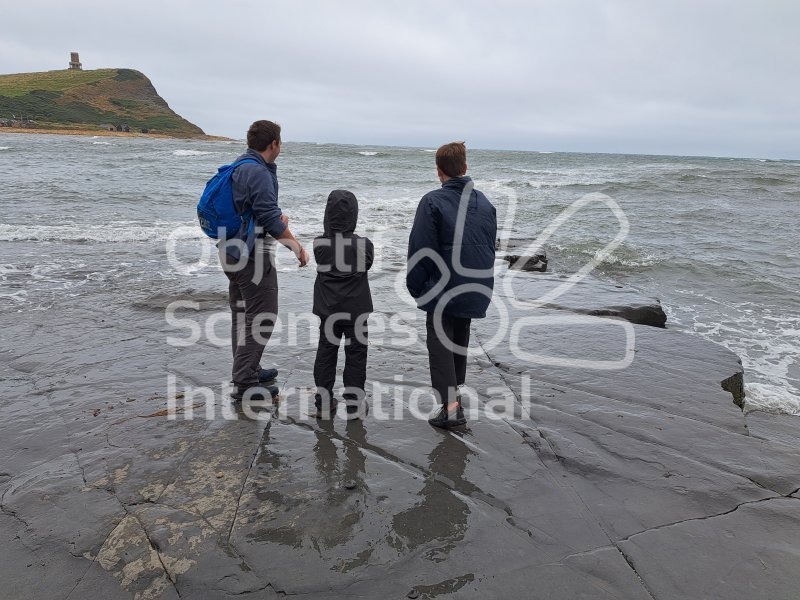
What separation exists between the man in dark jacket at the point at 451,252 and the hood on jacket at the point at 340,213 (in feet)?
1.44

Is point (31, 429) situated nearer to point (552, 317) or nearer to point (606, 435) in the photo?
point (606, 435)

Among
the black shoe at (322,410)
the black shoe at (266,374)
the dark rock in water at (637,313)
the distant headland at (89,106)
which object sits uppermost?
the distant headland at (89,106)

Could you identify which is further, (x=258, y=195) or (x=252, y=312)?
(x=252, y=312)

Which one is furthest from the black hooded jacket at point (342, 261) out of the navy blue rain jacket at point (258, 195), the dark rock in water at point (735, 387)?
the dark rock in water at point (735, 387)

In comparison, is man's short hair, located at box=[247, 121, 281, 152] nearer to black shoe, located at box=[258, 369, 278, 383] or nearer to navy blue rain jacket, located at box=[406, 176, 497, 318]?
navy blue rain jacket, located at box=[406, 176, 497, 318]

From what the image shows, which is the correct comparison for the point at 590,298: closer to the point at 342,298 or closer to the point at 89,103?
the point at 342,298

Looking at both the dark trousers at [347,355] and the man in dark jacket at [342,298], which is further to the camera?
the dark trousers at [347,355]

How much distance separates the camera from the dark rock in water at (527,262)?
376 inches

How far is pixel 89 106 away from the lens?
8994 cm

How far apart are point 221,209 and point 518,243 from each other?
909 cm

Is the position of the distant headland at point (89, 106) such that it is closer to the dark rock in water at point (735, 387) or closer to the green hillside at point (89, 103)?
the green hillside at point (89, 103)

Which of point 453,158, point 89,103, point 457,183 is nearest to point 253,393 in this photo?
point 457,183

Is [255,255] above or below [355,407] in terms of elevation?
above

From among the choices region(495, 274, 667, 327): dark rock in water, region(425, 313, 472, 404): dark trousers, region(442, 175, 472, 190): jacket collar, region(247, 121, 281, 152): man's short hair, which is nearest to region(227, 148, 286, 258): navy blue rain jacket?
region(247, 121, 281, 152): man's short hair
